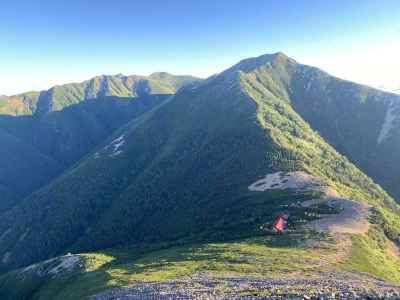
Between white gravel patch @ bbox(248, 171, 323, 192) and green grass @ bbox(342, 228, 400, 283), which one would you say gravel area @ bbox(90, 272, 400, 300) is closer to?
green grass @ bbox(342, 228, 400, 283)

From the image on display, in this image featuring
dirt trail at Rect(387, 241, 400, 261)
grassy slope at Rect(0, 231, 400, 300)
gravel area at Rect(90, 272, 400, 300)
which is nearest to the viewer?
gravel area at Rect(90, 272, 400, 300)

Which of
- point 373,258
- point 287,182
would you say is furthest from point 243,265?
point 287,182

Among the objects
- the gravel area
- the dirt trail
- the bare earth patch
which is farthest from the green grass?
the gravel area

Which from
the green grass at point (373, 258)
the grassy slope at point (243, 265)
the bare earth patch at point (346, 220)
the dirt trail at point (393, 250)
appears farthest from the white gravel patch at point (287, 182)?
the grassy slope at point (243, 265)

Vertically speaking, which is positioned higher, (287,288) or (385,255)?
(287,288)

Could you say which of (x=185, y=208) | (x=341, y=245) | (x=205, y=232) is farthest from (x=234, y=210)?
(x=341, y=245)

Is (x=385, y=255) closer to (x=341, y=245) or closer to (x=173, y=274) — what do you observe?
(x=341, y=245)

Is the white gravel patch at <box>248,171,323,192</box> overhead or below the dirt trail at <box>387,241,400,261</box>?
overhead

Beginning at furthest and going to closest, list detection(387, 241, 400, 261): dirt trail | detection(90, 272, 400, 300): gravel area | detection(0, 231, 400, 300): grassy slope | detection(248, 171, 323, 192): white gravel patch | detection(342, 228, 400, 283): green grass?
→ detection(248, 171, 323, 192): white gravel patch → detection(387, 241, 400, 261): dirt trail → detection(342, 228, 400, 283): green grass → detection(0, 231, 400, 300): grassy slope → detection(90, 272, 400, 300): gravel area

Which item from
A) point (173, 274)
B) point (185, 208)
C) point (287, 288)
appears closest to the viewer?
point (287, 288)

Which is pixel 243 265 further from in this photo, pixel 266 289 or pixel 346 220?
pixel 346 220

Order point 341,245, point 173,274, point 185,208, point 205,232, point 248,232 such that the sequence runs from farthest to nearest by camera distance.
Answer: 1. point 185,208
2. point 205,232
3. point 248,232
4. point 341,245
5. point 173,274
